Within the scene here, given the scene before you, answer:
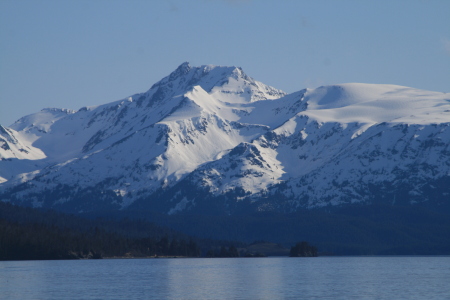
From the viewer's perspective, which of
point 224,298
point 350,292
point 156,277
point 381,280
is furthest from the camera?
point 156,277

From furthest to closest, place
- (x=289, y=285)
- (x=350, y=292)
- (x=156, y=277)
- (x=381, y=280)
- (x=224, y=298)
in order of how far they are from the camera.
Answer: (x=156, y=277), (x=381, y=280), (x=289, y=285), (x=350, y=292), (x=224, y=298)

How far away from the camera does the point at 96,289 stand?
6043 inches

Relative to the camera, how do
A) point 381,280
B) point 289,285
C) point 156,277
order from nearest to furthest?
1. point 289,285
2. point 381,280
3. point 156,277

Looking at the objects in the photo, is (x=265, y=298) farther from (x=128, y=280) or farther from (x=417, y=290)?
(x=128, y=280)

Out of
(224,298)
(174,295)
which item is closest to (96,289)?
(174,295)

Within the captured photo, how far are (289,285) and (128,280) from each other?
118 feet

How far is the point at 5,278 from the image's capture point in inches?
7096

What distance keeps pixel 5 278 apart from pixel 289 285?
6136cm

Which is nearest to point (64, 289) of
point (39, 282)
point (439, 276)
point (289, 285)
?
point (39, 282)

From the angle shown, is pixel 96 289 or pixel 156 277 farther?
pixel 156 277

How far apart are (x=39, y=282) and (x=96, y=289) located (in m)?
21.8

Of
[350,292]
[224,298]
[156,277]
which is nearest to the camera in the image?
[224,298]

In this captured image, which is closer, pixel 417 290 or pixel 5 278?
pixel 417 290

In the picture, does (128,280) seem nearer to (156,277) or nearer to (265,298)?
(156,277)
